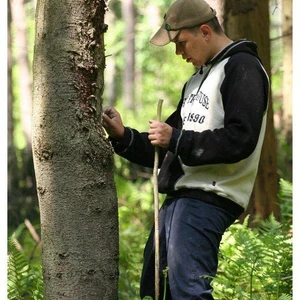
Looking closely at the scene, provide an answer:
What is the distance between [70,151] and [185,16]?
1.03 meters

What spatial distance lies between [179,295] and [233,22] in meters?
3.61

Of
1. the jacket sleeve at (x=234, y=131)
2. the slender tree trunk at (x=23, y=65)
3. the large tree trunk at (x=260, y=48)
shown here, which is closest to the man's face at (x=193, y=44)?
the jacket sleeve at (x=234, y=131)

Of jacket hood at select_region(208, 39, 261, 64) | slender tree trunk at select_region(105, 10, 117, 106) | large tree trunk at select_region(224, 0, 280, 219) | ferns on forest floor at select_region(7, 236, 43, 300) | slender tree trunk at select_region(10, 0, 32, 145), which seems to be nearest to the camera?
jacket hood at select_region(208, 39, 261, 64)

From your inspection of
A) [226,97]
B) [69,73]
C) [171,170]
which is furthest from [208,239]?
[69,73]

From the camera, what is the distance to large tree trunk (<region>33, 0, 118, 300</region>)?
3439 millimetres

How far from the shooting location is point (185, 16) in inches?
148

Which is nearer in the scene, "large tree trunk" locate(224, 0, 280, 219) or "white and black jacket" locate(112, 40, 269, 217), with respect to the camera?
"white and black jacket" locate(112, 40, 269, 217)

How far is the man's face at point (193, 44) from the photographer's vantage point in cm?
376

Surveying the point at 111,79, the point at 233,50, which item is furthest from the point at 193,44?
the point at 111,79

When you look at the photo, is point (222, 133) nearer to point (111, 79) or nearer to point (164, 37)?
point (164, 37)

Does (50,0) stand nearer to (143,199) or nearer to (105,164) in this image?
(105,164)

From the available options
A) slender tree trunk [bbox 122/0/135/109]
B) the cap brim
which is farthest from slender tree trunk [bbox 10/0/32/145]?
slender tree trunk [bbox 122/0/135/109]

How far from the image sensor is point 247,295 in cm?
466

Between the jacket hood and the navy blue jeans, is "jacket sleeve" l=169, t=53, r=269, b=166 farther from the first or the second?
the navy blue jeans
